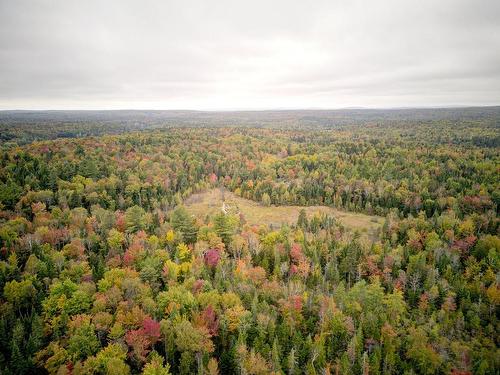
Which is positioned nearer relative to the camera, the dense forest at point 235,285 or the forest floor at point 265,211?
the dense forest at point 235,285

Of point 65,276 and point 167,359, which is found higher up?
point 65,276

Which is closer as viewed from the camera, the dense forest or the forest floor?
the dense forest

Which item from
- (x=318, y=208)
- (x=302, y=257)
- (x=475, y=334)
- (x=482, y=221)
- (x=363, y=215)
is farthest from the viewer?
(x=318, y=208)

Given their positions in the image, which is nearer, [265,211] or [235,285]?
[235,285]

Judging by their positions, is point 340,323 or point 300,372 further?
point 340,323

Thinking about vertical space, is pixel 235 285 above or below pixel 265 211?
above

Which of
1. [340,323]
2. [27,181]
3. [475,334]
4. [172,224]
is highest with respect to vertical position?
[27,181]


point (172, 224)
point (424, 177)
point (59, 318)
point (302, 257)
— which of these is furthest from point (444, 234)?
point (59, 318)

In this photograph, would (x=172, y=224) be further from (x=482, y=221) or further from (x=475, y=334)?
(x=482, y=221)
